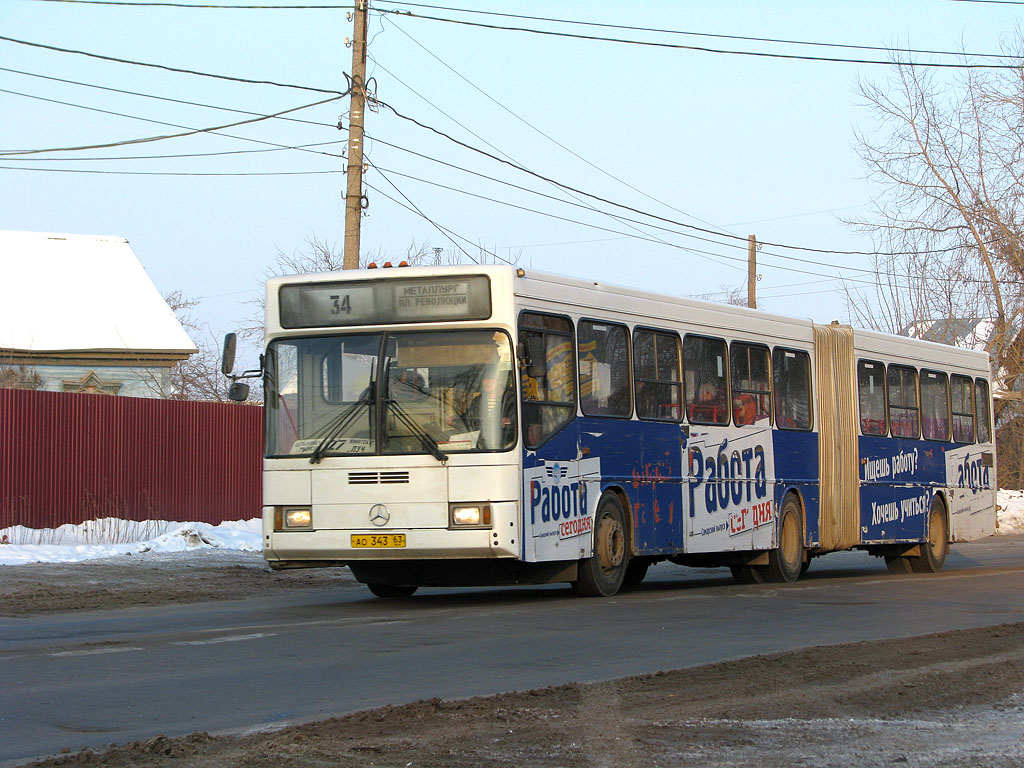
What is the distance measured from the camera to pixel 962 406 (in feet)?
71.3

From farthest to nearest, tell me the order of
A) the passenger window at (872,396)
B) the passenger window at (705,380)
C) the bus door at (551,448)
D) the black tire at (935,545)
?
the black tire at (935,545) < the passenger window at (872,396) < the passenger window at (705,380) < the bus door at (551,448)

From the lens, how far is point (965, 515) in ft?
71.0

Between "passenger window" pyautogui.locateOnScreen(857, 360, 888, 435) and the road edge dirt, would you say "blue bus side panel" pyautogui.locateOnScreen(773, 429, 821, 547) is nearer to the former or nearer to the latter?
"passenger window" pyautogui.locateOnScreen(857, 360, 888, 435)

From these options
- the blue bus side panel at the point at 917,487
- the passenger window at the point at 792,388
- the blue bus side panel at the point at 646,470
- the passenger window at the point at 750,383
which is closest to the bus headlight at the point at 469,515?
the blue bus side panel at the point at 646,470

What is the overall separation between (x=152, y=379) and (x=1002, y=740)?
136 feet

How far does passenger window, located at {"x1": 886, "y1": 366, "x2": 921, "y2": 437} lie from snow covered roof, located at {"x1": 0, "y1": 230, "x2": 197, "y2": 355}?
29760 mm

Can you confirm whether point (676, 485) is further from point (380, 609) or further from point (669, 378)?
point (380, 609)

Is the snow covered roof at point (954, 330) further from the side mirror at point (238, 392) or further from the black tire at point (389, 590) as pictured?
the side mirror at point (238, 392)

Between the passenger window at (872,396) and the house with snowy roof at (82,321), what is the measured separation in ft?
96.5

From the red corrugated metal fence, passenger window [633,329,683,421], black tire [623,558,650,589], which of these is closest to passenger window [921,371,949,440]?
black tire [623,558,650,589]

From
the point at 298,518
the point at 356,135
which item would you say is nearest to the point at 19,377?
the point at 356,135

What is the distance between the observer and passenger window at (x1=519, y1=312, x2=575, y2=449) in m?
12.9

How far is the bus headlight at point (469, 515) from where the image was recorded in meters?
12.5

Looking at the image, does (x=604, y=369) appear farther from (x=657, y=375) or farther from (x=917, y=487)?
(x=917, y=487)
